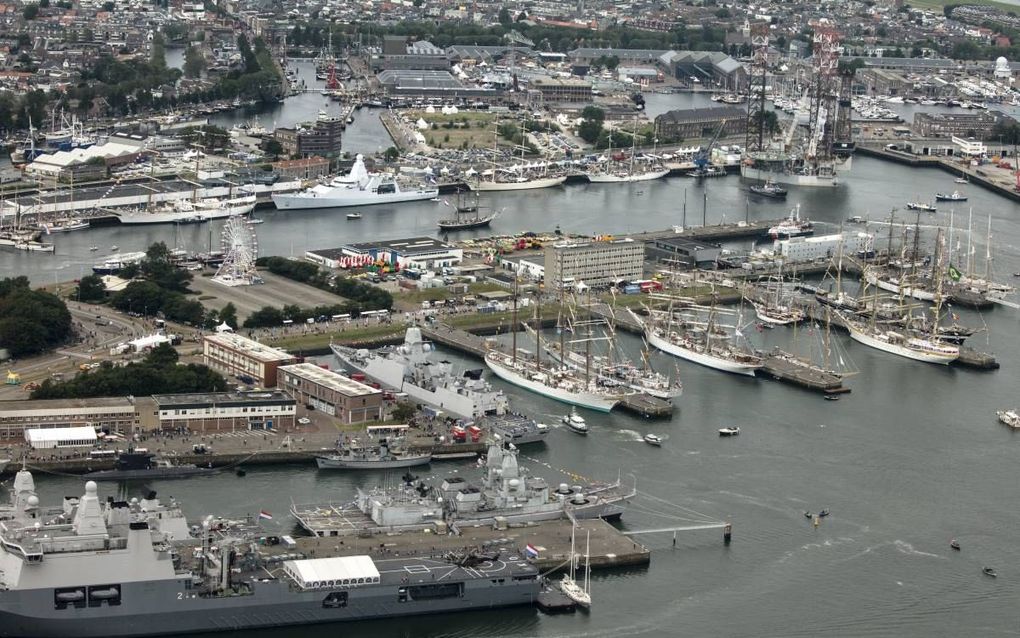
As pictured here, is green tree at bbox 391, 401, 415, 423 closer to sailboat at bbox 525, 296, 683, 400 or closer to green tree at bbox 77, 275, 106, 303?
sailboat at bbox 525, 296, 683, 400

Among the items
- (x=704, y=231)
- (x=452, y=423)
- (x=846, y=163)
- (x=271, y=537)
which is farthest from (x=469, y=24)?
(x=271, y=537)

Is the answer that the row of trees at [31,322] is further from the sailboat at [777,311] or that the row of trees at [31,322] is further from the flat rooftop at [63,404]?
the sailboat at [777,311]

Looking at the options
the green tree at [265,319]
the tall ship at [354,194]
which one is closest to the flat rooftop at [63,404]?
the green tree at [265,319]

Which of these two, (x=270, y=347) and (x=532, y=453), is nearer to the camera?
(x=532, y=453)

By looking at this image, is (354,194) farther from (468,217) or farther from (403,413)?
(403,413)

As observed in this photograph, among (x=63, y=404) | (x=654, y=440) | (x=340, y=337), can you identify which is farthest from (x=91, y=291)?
(x=654, y=440)

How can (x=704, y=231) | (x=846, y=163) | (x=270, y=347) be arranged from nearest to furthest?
(x=270, y=347)
(x=704, y=231)
(x=846, y=163)

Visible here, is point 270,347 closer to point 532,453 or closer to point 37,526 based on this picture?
point 532,453
